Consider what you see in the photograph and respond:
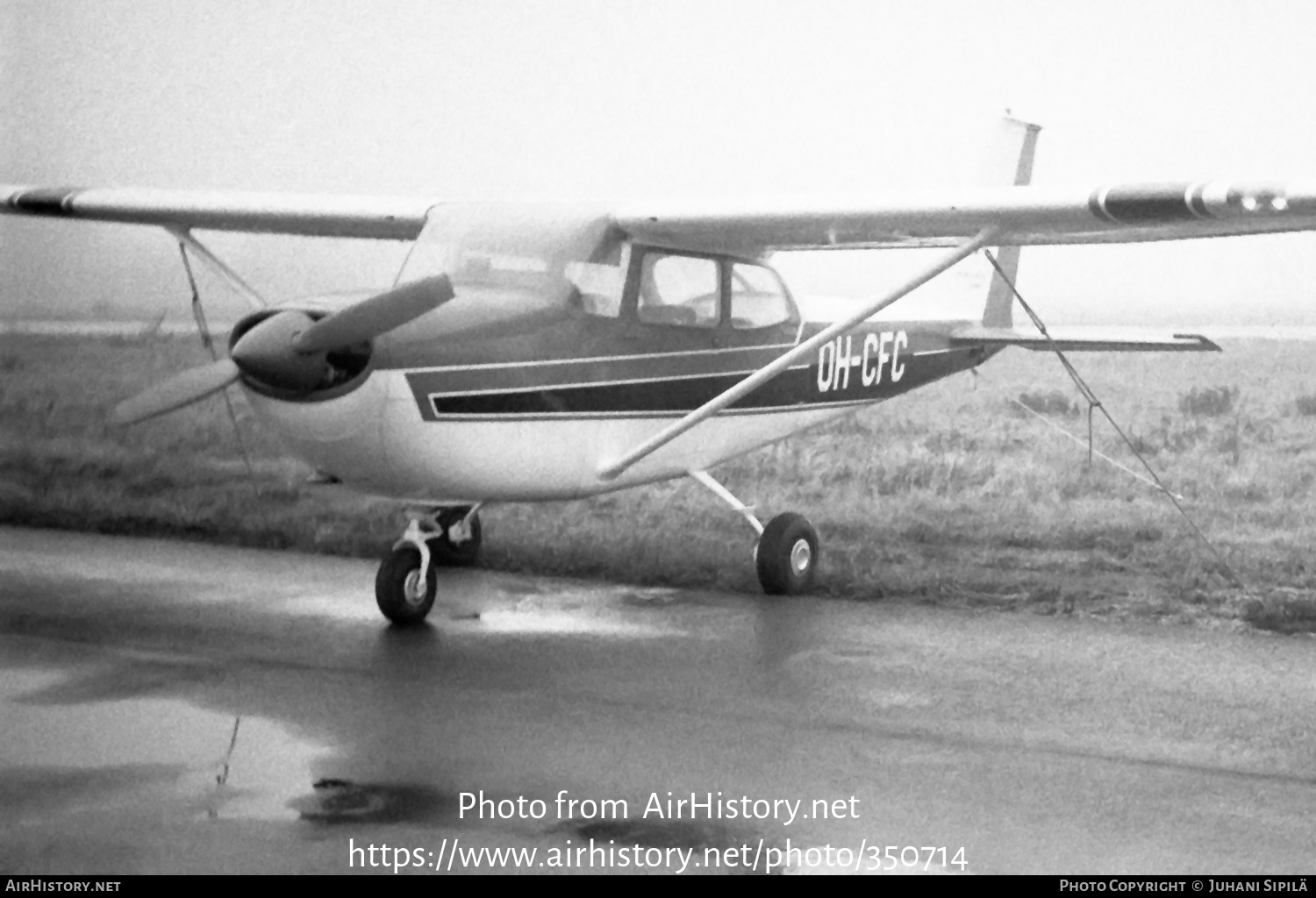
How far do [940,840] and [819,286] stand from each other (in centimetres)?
651

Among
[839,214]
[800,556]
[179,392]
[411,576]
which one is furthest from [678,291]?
[179,392]

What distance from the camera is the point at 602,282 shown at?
24.7 feet

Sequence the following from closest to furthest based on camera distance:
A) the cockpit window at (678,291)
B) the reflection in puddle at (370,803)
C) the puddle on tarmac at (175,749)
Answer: the reflection in puddle at (370,803) → the puddle on tarmac at (175,749) → the cockpit window at (678,291)

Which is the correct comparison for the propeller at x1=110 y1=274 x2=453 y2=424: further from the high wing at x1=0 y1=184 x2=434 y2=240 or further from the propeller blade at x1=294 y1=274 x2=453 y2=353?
the high wing at x1=0 y1=184 x2=434 y2=240

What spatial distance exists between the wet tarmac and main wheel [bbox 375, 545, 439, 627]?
7.2 inches

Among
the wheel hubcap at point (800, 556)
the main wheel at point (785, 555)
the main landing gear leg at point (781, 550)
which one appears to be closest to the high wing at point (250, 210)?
the main landing gear leg at point (781, 550)

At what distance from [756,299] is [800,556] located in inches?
54.0

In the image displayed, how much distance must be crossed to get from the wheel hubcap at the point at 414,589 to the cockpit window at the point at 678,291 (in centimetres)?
159

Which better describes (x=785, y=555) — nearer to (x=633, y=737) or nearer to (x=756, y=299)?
(x=756, y=299)

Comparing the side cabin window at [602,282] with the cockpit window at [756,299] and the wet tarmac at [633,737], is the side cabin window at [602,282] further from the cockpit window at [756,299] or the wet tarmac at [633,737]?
the wet tarmac at [633,737]

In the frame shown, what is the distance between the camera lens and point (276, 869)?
416 cm

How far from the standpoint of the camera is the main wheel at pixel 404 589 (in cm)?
742

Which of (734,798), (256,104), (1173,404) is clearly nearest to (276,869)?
(734,798)
